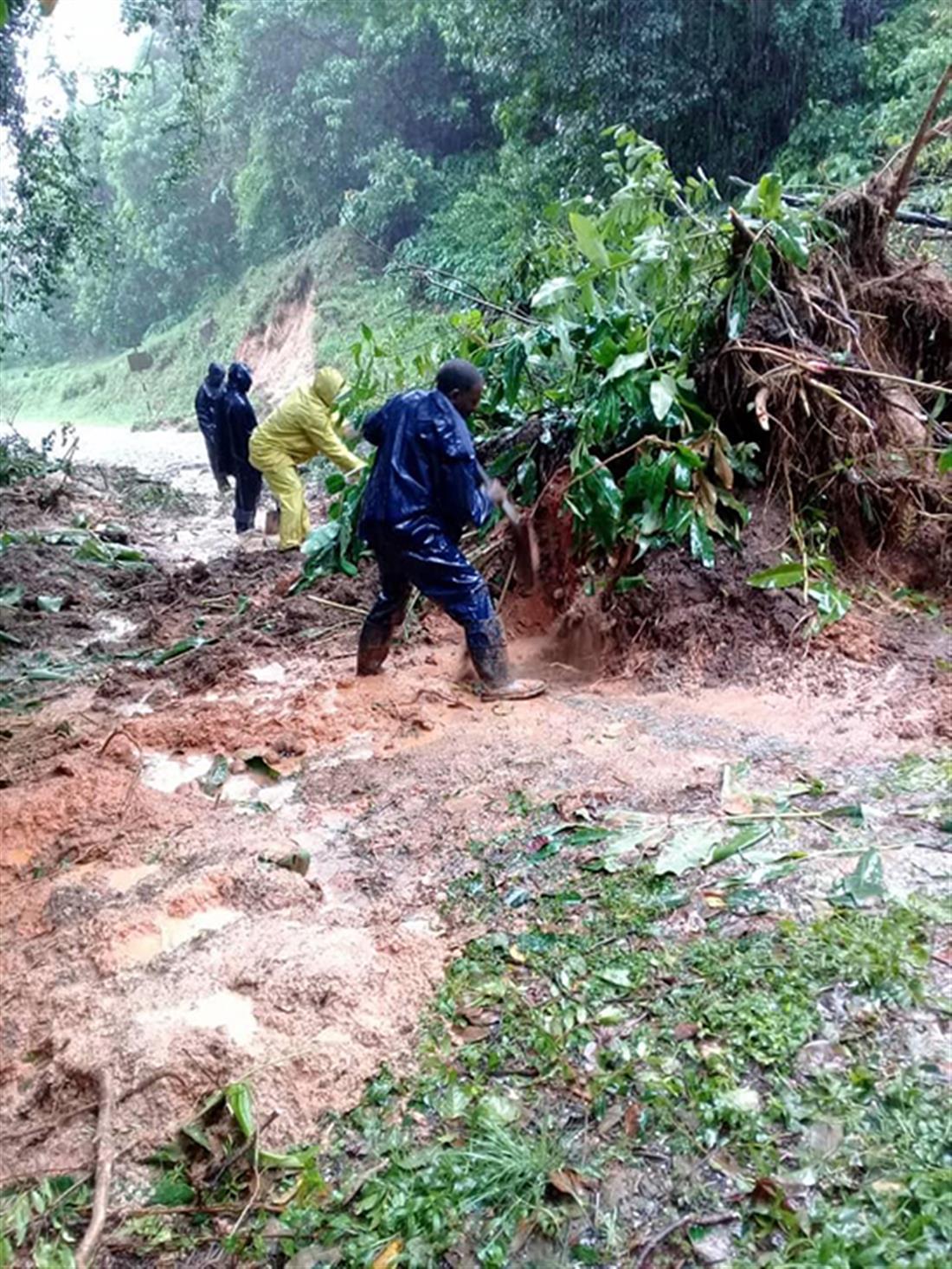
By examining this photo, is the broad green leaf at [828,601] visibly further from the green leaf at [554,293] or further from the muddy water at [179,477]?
the muddy water at [179,477]

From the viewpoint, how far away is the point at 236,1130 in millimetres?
1978

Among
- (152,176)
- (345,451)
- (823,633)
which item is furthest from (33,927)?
(152,176)

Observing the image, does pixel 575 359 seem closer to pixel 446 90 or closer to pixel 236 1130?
pixel 236 1130

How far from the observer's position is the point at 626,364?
15.6 ft

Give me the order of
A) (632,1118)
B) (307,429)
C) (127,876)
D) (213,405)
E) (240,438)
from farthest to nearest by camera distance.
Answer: (213,405), (240,438), (307,429), (127,876), (632,1118)

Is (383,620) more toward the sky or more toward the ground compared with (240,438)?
more toward the ground

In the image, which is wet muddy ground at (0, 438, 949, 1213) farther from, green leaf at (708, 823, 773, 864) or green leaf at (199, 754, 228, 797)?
green leaf at (708, 823, 773, 864)

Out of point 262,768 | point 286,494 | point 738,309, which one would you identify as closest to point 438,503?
point 262,768

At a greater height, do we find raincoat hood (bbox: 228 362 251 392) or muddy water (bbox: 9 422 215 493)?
raincoat hood (bbox: 228 362 251 392)

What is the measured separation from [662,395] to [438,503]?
1238 millimetres

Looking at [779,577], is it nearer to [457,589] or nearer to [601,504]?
[601,504]

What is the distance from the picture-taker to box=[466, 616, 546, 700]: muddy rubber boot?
14.4ft

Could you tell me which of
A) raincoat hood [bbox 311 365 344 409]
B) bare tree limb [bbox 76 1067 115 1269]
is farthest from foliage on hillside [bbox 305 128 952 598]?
bare tree limb [bbox 76 1067 115 1269]

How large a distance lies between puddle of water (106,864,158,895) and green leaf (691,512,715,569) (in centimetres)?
273
